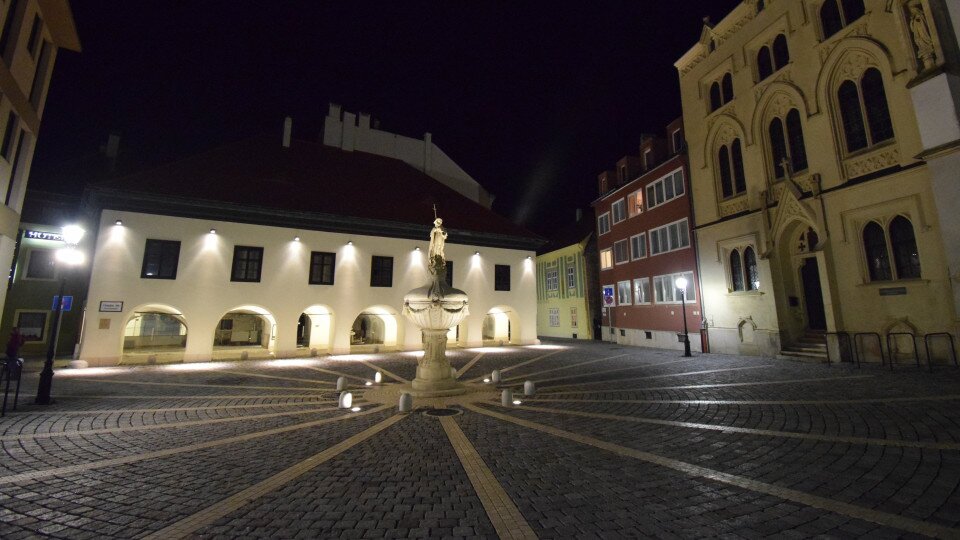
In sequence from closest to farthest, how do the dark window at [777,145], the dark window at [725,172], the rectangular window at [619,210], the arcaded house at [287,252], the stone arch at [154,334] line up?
the arcaded house at [287,252], the dark window at [777,145], the dark window at [725,172], the stone arch at [154,334], the rectangular window at [619,210]

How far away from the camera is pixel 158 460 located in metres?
5.64

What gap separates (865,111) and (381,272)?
23773 millimetres

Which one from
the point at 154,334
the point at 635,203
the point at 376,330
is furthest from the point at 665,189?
the point at 154,334

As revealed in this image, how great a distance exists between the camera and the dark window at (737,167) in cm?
1995

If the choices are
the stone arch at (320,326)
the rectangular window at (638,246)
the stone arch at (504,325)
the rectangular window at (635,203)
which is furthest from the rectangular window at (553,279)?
the stone arch at (320,326)

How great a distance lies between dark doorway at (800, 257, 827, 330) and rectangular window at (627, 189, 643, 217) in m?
10.5

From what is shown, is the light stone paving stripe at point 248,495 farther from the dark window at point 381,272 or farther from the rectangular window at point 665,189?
the rectangular window at point 665,189

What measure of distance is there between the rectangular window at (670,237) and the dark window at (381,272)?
689 inches

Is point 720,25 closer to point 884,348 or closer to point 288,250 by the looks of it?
point 884,348

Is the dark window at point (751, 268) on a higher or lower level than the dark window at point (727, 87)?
lower

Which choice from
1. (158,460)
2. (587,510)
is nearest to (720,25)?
(587,510)

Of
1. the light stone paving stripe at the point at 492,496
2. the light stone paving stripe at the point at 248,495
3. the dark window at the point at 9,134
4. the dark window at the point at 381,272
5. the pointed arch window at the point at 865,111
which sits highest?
the pointed arch window at the point at 865,111

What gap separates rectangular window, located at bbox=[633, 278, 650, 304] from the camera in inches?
1008

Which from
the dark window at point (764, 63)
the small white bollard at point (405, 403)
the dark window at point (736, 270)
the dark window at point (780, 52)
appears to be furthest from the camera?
the dark window at point (736, 270)
